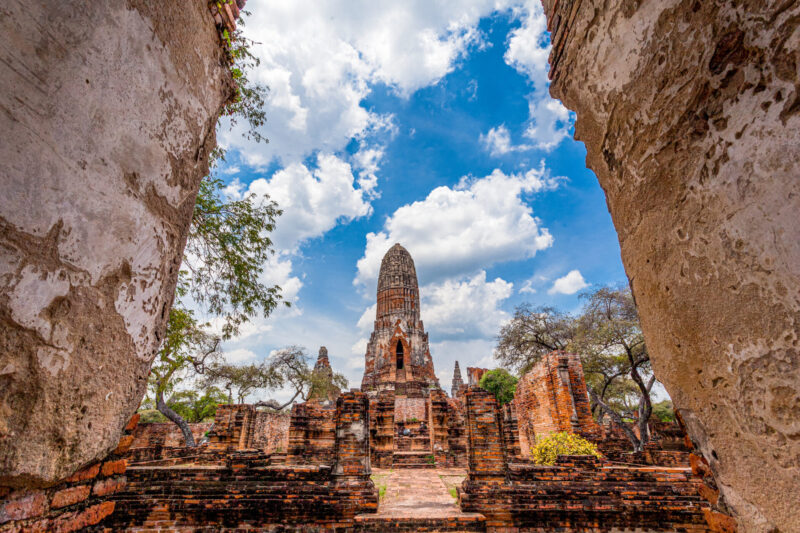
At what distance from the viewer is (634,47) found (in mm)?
1688

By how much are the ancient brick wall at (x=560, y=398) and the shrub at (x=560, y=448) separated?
112cm

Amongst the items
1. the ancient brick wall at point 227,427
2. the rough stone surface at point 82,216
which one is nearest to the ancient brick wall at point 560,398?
the ancient brick wall at point 227,427

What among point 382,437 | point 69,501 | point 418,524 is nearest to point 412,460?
point 382,437

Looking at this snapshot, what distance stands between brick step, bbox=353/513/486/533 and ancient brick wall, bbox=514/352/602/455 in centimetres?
645

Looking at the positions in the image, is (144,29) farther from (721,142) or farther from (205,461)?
(205,461)

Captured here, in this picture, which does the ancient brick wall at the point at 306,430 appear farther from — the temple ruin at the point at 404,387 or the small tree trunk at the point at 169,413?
the small tree trunk at the point at 169,413

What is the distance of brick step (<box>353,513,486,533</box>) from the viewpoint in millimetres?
4789

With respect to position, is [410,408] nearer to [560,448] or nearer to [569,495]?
[560,448]

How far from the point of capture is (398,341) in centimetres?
2484

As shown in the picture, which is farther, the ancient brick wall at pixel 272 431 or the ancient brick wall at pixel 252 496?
the ancient brick wall at pixel 272 431

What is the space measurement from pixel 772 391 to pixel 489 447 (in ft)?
18.4

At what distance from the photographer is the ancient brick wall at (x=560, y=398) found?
10375 millimetres

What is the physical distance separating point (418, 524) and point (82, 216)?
506cm

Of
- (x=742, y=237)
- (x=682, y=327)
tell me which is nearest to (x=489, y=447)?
(x=682, y=327)
